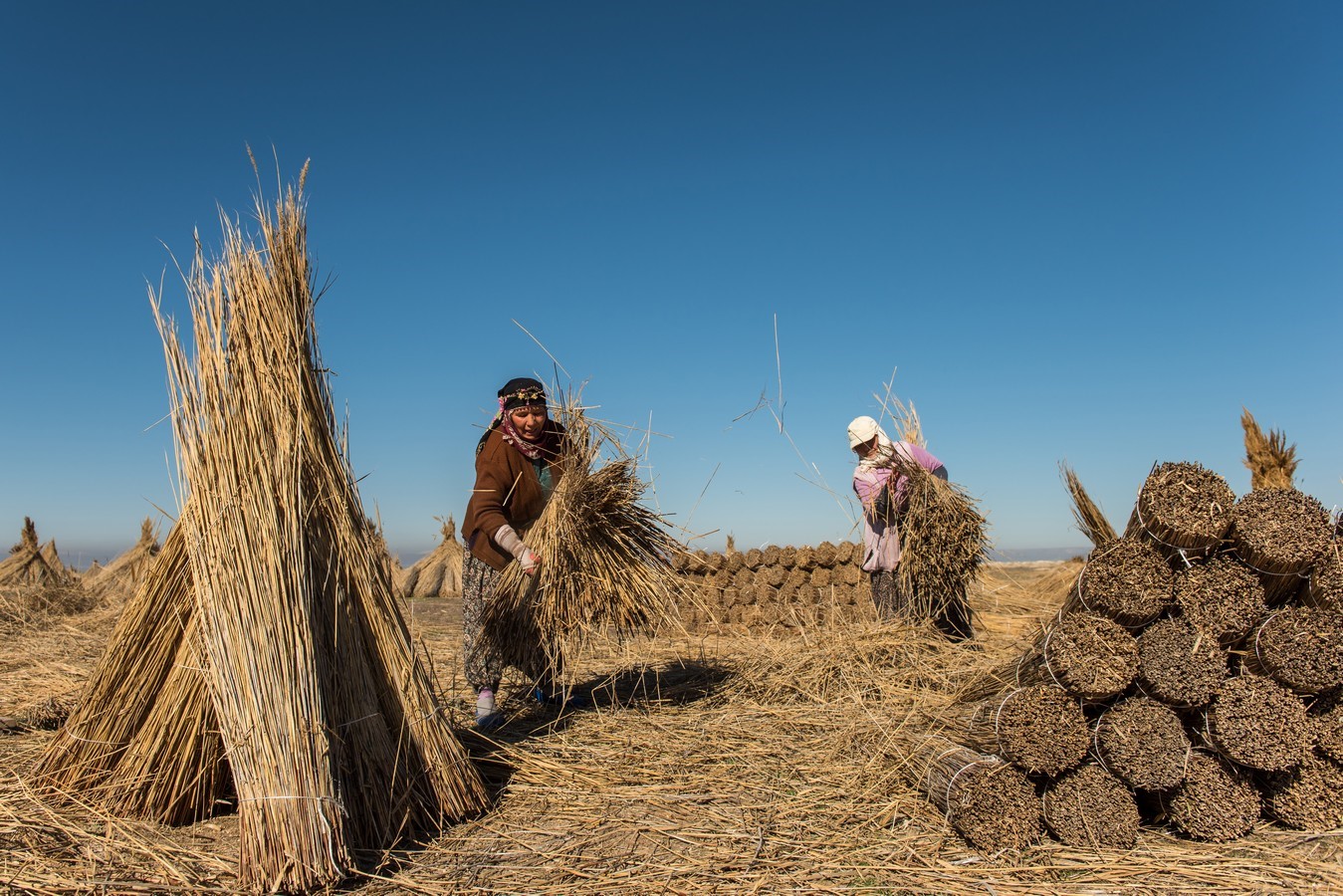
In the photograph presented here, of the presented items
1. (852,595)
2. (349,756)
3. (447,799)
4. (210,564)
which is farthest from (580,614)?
(852,595)

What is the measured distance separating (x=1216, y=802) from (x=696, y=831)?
1580 mm

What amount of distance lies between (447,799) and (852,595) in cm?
529

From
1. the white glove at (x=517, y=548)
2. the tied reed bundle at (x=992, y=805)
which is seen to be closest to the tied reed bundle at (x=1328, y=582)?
the tied reed bundle at (x=992, y=805)

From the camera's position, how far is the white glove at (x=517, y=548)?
3.74 metres

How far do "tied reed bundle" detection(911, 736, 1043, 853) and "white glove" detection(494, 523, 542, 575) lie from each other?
1.93 meters

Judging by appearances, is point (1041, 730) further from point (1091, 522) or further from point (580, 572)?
point (580, 572)

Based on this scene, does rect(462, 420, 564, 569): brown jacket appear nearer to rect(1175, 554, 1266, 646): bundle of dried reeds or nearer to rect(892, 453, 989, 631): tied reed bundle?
rect(892, 453, 989, 631): tied reed bundle

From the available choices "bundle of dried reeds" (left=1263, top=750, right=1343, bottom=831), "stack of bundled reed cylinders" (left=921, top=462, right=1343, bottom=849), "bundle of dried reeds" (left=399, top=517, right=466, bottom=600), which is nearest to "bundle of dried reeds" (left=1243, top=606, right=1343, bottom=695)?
"stack of bundled reed cylinders" (left=921, top=462, right=1343, bottom=849)

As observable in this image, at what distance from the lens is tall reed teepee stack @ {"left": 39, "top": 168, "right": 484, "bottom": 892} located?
2328 millimetres

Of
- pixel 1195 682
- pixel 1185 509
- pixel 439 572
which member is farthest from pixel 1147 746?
pixel 439 572

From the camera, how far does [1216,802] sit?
2.52m

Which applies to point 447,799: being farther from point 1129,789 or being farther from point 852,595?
point 852,595

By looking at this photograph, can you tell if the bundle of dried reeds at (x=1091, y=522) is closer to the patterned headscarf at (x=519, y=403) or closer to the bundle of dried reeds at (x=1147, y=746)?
the bundle of dried reeds at (x=1147, y=746)

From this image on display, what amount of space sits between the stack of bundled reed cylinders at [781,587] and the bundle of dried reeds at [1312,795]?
441cm
